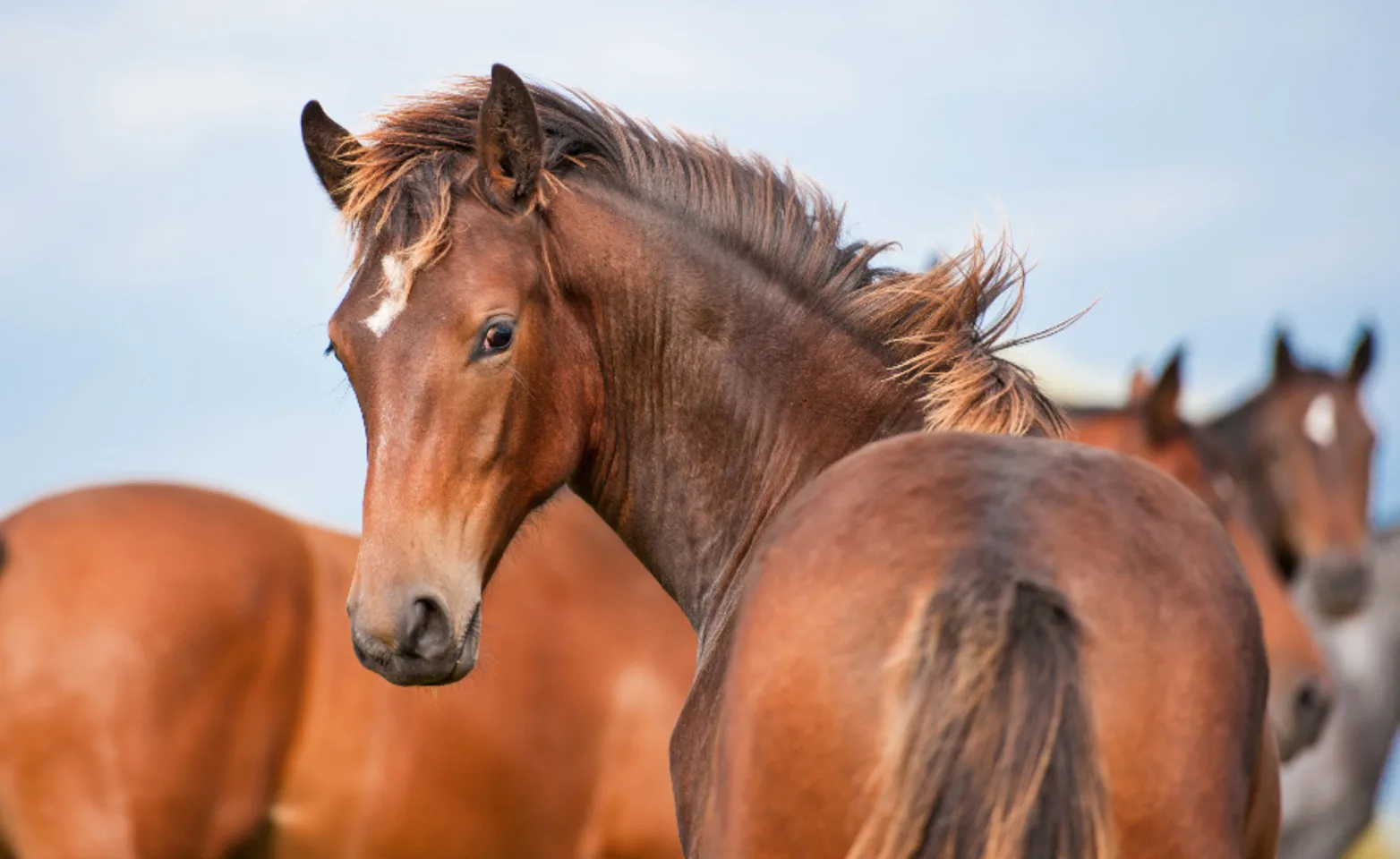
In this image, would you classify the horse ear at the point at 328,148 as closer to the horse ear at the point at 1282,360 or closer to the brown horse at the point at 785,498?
the brown horse at the point at 785,498

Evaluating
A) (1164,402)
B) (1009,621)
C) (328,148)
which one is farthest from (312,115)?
(1164,402)

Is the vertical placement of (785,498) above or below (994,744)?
below

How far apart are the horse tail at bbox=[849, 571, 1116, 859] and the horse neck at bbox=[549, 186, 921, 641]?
1.24 metres

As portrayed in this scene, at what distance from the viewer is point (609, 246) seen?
10.3 ft

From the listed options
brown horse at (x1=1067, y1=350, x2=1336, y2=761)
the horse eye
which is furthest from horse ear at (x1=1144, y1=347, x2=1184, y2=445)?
the horse eye

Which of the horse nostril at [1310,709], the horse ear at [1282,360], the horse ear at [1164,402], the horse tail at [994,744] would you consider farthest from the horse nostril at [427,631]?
the horse ear at [1282,360]

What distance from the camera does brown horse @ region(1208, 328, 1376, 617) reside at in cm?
872

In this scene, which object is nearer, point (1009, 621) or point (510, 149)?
point (1009, 621)

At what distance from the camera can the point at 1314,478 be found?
28.7 feet

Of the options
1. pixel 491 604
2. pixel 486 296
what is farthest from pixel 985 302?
pixel 491 604

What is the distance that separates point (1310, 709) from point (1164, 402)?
177 cm

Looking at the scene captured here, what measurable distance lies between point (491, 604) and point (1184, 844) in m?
3.91

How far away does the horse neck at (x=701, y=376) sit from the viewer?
309 cm

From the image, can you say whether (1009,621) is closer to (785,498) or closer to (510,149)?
(785,498)
